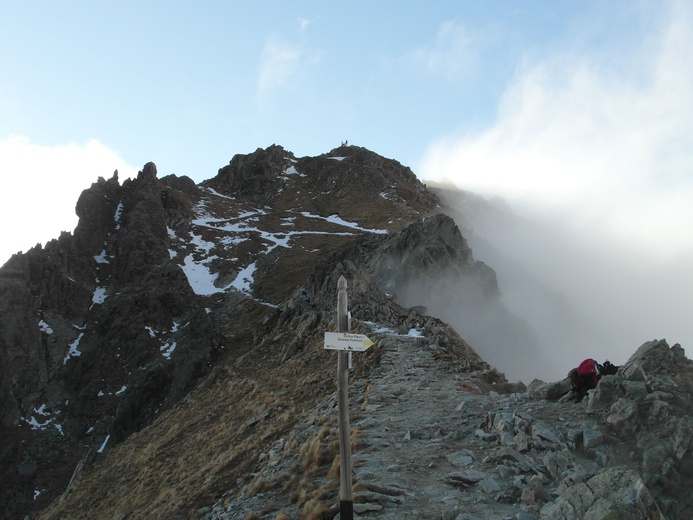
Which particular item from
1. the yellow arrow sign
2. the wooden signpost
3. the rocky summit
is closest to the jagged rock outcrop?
the rocky summit

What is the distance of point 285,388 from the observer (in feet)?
91.5

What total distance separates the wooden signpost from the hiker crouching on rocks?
8809 mm

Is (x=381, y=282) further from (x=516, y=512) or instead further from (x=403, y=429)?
(x=516, y=512)

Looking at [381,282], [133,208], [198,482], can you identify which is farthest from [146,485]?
[133,208]

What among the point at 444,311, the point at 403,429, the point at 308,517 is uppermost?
the point at 444,311

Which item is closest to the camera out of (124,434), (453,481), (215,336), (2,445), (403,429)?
(453,481)

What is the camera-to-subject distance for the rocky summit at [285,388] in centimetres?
1144

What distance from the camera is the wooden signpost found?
31.4ft

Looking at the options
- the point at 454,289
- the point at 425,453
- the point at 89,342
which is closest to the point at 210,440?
the point at 425,453

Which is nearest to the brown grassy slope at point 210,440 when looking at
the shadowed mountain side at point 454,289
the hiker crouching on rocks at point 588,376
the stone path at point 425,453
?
the stone path at point 425,453

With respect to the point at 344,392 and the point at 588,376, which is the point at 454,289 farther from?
the point at 344,392

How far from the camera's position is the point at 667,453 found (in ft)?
35.2

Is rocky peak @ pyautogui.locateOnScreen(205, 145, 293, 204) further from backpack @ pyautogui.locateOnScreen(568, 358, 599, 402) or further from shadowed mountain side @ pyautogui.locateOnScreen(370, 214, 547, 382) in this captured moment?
backpack @ pyautogui.locateOnScreen(568, 358, 599, 402)

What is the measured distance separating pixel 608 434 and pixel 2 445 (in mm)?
52444
